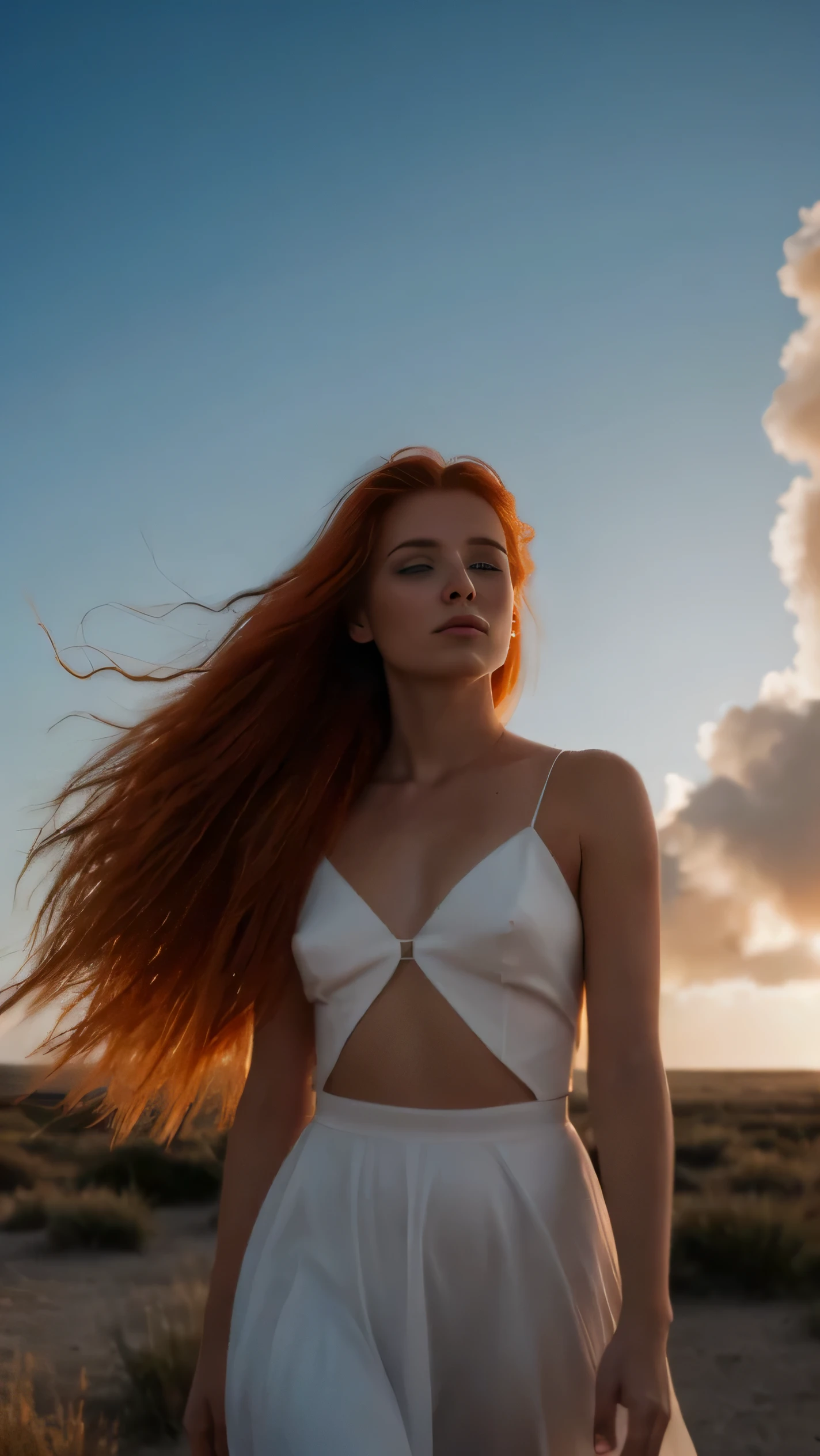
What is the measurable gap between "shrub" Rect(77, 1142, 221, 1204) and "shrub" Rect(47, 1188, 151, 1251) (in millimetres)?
772

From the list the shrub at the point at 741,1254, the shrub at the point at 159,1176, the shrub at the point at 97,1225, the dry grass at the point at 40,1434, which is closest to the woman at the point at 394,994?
the dry grass at the point at 40,1434

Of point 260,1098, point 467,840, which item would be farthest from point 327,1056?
point 467,840

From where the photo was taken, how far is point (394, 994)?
2.08 m

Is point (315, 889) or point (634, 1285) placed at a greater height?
point (315, 889)

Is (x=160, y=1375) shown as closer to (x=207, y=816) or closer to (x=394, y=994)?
(x=207, y=816)

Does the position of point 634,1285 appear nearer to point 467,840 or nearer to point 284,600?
point 467,840

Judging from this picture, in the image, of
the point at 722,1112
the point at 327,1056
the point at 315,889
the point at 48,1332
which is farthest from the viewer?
the point at 722,1112

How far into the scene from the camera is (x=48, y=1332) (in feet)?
24.4

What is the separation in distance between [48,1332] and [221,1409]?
6258 mm

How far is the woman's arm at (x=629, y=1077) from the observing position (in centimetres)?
174

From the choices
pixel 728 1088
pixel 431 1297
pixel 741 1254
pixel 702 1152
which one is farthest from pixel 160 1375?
pixel 728 1088

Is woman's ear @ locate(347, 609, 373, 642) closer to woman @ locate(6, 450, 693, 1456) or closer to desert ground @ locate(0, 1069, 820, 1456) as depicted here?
woman @ locate(6, 450, 693, 1456)

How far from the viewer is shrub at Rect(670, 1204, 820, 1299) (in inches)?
316

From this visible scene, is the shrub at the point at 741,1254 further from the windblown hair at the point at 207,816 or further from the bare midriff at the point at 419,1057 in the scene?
the bare midriff at the point at 419,1057
